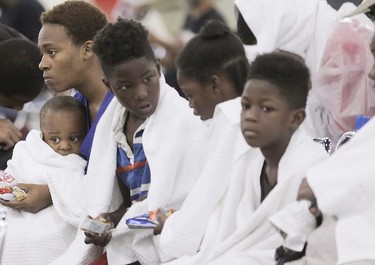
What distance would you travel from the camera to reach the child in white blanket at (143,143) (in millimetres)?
4410

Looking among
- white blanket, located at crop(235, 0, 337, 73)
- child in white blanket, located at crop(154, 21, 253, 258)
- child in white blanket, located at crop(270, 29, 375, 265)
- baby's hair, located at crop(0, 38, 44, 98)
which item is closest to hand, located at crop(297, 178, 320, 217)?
child in white blanket, located at crop(270, 29, 375, 265)

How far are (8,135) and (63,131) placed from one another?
0.39m

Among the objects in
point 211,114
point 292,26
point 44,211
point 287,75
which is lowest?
point 44,211

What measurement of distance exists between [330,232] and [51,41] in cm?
198

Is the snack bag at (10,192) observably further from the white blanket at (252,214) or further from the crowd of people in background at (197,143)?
the white blanket at (252,214)

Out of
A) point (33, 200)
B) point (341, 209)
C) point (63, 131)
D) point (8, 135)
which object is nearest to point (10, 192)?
point (33, 200)

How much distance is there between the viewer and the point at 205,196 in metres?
4.11

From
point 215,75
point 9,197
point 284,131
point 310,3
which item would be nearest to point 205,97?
point 215,75

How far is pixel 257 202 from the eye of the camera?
13.2 feet

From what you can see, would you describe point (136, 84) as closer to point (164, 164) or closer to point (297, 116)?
point (164, 164)

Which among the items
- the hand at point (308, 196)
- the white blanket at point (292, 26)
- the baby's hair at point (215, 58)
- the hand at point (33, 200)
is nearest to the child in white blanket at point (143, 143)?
the baby's hair at point (215, 58)

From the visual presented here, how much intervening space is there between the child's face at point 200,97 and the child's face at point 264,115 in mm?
509

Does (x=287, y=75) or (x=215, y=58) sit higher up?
(x=287, y=75)

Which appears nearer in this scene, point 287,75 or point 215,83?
point 287,75
